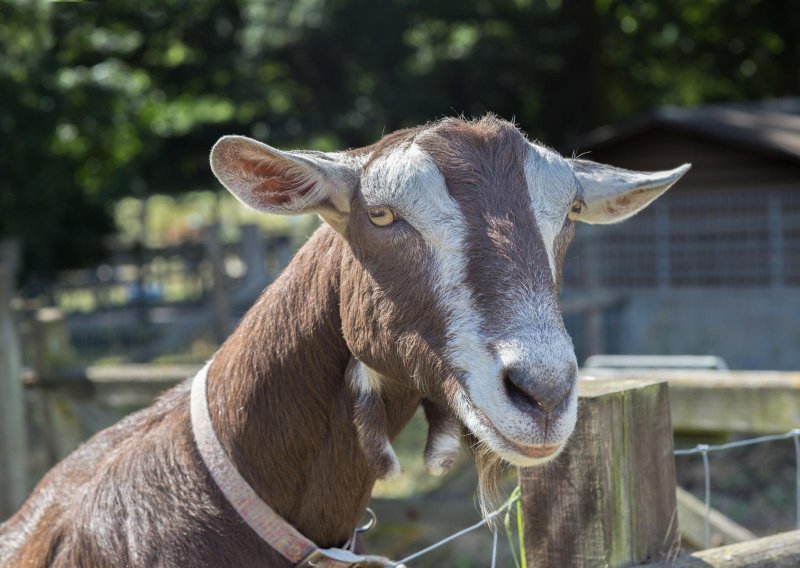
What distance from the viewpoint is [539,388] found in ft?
5.65

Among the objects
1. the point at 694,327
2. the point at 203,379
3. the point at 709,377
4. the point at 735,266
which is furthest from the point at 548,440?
the point at 735,266

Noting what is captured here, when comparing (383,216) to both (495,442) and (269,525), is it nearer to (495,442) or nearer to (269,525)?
(495,442)

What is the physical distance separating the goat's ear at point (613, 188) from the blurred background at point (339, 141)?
2.62 metres

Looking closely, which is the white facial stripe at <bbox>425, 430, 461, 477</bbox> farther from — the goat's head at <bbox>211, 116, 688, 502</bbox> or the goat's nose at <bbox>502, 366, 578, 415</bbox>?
the goat's nose at <bbox>502, 366, 578, 415</bbox>

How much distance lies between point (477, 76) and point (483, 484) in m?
17.0

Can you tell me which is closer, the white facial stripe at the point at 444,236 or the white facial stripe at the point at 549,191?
the white facial stripe at the point at 444,236

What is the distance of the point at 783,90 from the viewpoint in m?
21.8

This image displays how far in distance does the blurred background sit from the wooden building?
0.03 metres

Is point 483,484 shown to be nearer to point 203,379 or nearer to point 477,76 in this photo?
point 203,379

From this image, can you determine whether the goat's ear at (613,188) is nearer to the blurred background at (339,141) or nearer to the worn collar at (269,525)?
the worn collar at (269,525)

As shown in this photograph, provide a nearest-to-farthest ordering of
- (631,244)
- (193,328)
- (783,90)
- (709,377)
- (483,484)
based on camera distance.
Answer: (483,484) < (709,377) < (193,328) < (631,244) < (783,90)

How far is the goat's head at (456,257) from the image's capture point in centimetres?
177

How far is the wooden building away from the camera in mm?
12023

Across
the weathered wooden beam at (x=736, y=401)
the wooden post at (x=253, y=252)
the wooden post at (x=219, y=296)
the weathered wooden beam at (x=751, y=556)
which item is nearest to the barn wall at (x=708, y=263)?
the wooden post at (x=253, y=252)
